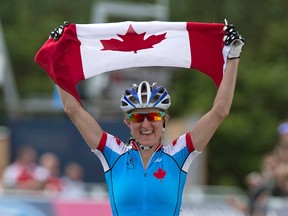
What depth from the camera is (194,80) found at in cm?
3447

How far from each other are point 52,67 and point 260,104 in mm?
25861

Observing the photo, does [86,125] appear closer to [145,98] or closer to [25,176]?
[145,98]

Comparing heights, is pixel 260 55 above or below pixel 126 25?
above

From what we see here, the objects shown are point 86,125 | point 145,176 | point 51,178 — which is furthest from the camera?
point 51,178

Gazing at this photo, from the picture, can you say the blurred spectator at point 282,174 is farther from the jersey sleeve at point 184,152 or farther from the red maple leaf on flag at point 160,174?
the red maple leaf on flag at point 160,174

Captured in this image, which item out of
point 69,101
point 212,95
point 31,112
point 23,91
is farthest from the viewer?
point 23,91

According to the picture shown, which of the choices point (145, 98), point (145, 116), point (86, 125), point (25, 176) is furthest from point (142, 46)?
point (25, 176)

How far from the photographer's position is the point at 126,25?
8305 mm

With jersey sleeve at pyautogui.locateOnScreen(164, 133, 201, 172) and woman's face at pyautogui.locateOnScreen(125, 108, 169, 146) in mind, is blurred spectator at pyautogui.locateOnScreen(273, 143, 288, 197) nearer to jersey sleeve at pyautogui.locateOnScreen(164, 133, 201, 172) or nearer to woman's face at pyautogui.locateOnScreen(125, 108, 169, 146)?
jersey sleeve at pyautogui.locateOnScreen(164, 133, 201, 172)

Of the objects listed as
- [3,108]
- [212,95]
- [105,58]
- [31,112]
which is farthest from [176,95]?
[105,58]

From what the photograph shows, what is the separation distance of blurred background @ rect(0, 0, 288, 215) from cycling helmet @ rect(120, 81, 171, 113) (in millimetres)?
13328

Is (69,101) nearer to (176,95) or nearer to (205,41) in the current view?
(205,41)

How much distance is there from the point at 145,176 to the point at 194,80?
27024mm

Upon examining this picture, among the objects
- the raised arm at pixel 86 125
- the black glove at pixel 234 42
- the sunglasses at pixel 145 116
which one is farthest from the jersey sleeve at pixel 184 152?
the black glove at pixel 234 42
